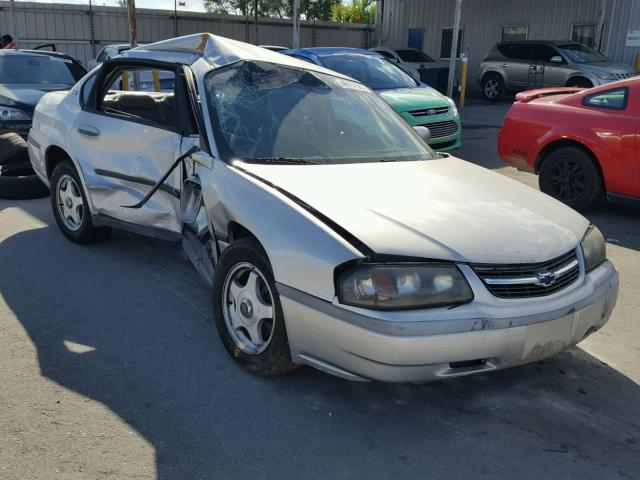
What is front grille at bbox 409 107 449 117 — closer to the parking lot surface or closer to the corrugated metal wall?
the parking lot surface

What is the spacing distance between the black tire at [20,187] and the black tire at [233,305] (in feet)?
14.1

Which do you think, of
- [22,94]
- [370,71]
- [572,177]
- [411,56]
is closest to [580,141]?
[572,177]

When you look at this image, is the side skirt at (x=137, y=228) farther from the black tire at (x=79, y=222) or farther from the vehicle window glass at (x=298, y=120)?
the vehicle window glass at (x=298, y=120)

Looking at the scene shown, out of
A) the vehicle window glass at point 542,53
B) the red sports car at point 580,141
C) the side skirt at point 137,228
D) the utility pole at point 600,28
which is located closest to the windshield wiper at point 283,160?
the side skirt at point 137,228

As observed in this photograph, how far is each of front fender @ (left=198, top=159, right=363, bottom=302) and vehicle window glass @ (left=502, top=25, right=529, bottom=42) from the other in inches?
840

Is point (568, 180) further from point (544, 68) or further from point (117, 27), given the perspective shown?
point (117, 27)

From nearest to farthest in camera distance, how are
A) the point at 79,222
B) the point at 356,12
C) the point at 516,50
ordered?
the point at 79,222 → the point at 516,50 → the point at 356,12

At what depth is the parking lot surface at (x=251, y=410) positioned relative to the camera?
258 cm

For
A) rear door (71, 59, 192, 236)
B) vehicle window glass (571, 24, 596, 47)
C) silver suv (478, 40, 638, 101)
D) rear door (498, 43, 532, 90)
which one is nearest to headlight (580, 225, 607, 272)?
rear door (71, 59, 192, 236)

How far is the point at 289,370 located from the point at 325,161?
118cm

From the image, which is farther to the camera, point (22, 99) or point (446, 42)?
point (446, 42)

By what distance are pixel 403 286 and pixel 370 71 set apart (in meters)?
7.69

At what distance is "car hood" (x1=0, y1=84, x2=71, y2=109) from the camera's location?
8.43 metres

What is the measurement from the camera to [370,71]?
32.0 ft
